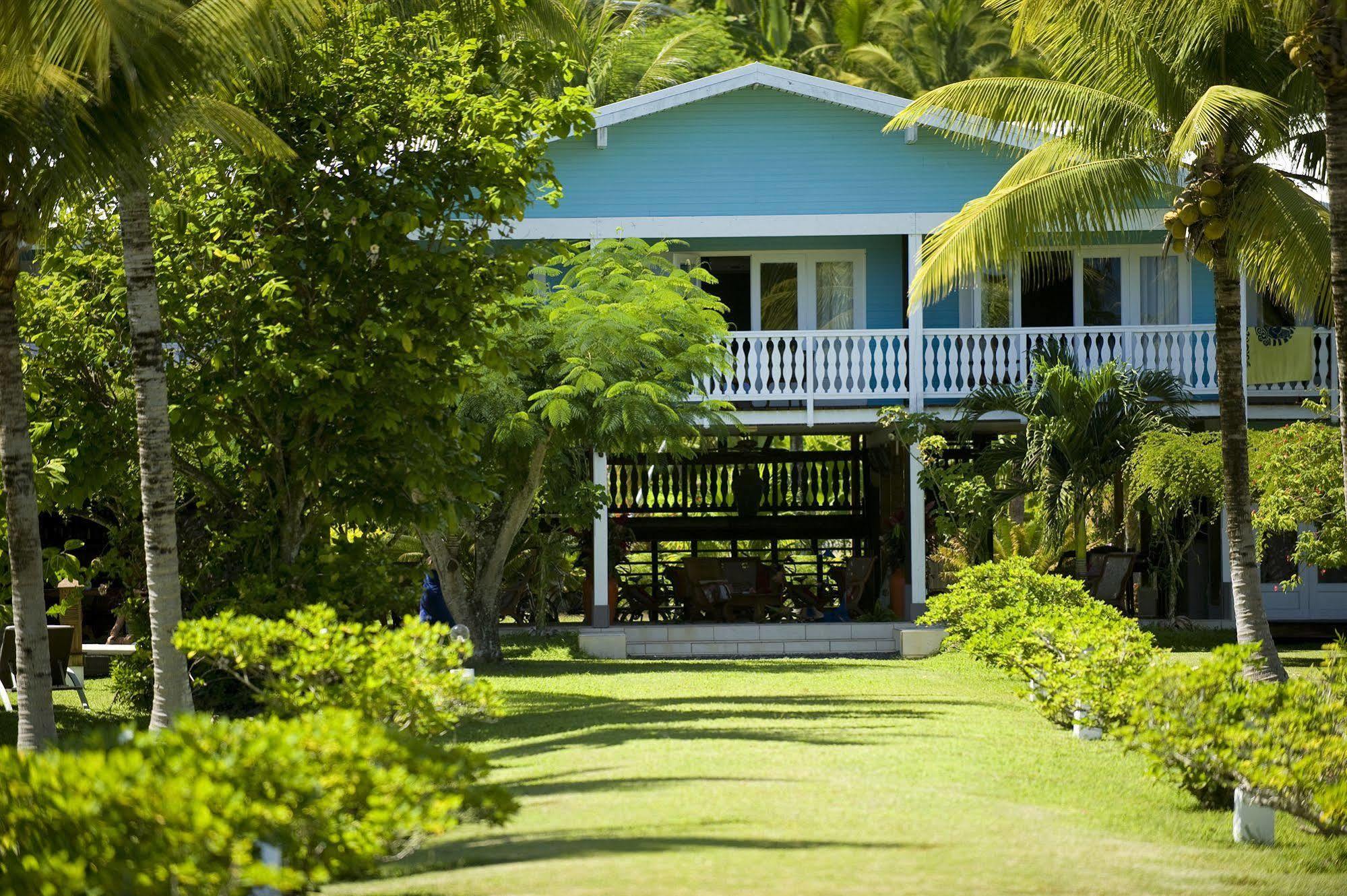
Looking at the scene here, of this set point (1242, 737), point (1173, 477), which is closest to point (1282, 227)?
point (1173, 477)

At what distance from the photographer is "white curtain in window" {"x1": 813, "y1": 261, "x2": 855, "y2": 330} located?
22.3m

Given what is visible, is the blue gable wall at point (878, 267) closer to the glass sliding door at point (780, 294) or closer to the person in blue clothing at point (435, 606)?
the glass sliding door at point (780, 294)

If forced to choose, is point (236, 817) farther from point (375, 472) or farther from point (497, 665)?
point (497, 665)

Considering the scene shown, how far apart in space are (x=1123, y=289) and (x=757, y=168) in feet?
17.9

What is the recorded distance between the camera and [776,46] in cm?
4028

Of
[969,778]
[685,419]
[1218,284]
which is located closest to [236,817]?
[969,778]

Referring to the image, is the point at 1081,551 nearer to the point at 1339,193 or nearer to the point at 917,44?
the point at 1339,193

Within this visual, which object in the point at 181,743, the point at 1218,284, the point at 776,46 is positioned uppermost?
the point at 776,46

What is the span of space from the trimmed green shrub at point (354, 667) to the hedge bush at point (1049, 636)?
4212mm

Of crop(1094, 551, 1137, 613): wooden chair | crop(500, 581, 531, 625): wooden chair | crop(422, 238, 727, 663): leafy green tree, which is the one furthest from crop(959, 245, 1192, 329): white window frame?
crop(500, 581, 531, 625): wooden chair

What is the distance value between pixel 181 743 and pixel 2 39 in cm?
489

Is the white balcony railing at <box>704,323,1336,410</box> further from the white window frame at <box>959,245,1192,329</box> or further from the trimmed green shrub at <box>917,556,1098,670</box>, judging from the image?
the trimmed green shrub at <box>917,556,1098,670</box>

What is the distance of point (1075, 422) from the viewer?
19.0 metres

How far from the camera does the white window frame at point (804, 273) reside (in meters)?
22.1
